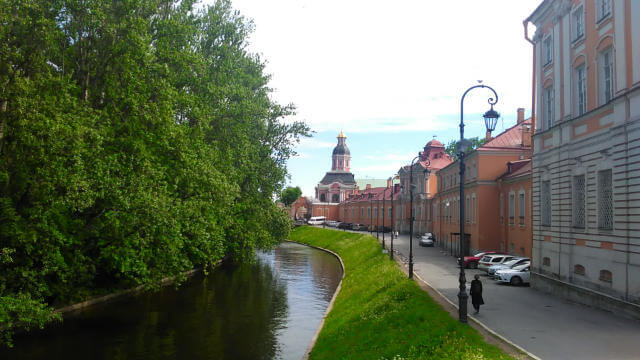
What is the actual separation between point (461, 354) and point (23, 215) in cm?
1677

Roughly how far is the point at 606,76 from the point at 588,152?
315 centimetres

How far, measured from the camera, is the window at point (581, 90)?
74.4ft

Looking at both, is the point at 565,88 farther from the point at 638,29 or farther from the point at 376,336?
the point at 376,336

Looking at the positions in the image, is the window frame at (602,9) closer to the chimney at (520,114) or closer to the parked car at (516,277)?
the parked car at (516,277)

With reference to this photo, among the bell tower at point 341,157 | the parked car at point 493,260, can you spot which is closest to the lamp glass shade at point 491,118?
the parked car at point 493,260

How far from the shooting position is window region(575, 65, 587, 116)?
893 inches

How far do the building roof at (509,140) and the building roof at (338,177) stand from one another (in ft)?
355

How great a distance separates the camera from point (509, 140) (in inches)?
1761

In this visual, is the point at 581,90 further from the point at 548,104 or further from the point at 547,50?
the point at 547,50

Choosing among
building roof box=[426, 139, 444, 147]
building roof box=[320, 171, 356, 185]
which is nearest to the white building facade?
building roof box=[426, 139, 444, 147]

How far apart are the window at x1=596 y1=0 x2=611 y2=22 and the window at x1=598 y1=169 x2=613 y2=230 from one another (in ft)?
20.4

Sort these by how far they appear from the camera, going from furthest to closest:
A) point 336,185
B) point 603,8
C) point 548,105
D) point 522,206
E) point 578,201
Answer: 1. point 336,185
2. point 522,206
3. point 548,105
4. point 578,201
5. point 603,8

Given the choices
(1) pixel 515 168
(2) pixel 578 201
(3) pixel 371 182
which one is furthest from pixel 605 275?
(3) pixel 371 182

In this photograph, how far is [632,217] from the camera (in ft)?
58.9
